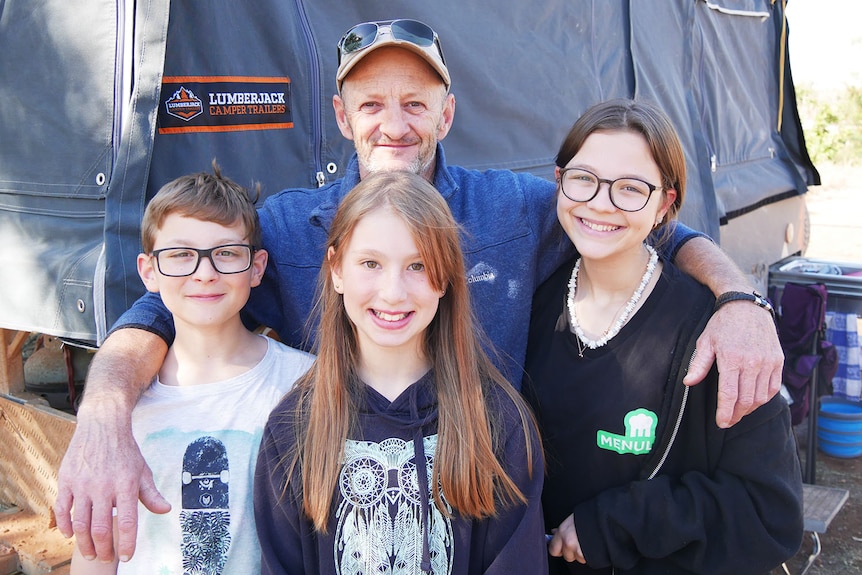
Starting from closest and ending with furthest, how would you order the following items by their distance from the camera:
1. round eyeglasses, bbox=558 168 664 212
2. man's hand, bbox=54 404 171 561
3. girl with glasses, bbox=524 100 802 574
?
1. man's hand, bbox=54 404 171 561
2. girl with glasses, bbox=524 100 802 574
3. round eyeglasses, bbox=558 168 664 212

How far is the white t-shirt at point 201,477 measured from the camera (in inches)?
76.0

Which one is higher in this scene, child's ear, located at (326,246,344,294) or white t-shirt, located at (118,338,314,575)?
child's ear, located at (326,246,344,294)

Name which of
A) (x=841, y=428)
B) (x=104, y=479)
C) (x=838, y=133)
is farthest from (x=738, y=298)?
(x=838, y=133)

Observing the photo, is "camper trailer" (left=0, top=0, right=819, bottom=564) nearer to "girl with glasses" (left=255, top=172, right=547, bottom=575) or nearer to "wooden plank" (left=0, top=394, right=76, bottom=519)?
"wooden plank" (left=0, top=394, right=76, bottom=519)

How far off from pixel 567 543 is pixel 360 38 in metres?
1.57

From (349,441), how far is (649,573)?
87 centimetres

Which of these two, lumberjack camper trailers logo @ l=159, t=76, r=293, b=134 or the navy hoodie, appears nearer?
the navy hoodie

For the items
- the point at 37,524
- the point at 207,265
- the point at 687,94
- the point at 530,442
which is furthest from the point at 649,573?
the point at 687,94

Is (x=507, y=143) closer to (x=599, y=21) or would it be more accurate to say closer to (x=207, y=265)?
(x=599, y=21)

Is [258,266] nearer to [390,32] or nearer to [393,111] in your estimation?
[393,111]

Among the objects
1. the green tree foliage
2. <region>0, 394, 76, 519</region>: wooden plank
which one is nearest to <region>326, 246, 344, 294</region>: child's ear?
<region>0, 394, 76, 519</region>: wooden plank

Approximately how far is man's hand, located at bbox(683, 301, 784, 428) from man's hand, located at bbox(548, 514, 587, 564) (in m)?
0.46

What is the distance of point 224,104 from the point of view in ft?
8.57

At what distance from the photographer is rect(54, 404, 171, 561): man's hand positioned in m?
1.61
